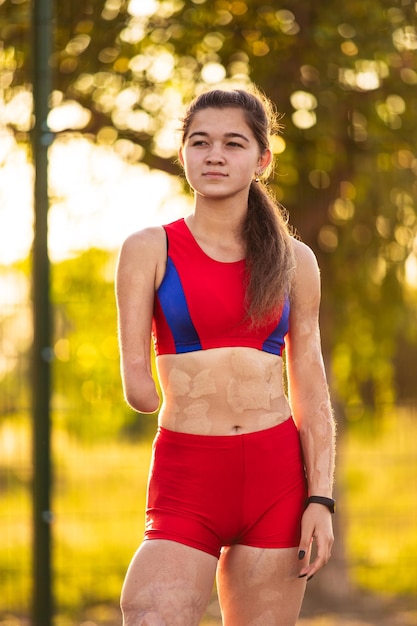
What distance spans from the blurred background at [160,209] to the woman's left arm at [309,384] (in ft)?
7.49

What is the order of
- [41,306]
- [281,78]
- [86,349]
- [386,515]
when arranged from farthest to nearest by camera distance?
[386,515] < [86,349] < [281,78] < [41,306]

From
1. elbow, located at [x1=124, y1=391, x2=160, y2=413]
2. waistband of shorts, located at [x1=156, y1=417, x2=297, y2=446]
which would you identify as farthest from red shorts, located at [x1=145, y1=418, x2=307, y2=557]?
elbow, located at [x1=124, y1=391, x2=160, y2=413]

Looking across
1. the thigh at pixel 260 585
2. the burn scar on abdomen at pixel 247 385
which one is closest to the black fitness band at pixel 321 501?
the thigh at pixel 260 585

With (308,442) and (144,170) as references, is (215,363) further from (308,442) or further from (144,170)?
(144,170)

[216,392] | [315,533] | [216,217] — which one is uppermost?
[216,217]

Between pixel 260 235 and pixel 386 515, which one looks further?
pixel 386 515

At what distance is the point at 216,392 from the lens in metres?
2.57

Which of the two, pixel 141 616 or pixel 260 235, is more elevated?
pixel 260 235

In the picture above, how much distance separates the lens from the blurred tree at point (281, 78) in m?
5.24

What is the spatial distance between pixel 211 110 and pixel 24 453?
304 centimetres

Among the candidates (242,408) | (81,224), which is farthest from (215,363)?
(81,224)

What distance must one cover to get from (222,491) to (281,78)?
323 centimetres

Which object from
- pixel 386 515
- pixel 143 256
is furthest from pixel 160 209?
pixel 143 256

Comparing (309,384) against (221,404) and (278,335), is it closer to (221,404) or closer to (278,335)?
(278,335)
